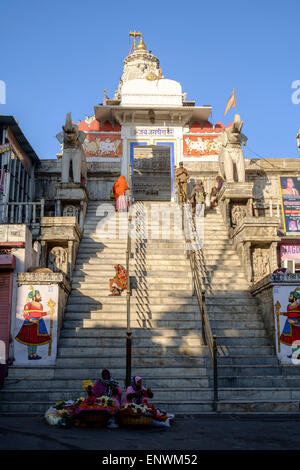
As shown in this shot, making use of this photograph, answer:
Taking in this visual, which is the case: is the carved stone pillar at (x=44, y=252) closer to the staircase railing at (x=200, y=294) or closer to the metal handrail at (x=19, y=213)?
the metal handrail at (x=19, y=213)

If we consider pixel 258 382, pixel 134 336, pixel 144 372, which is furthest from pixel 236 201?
pixel 144 372

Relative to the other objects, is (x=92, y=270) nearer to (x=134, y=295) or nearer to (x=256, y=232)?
(x=134, y=295)

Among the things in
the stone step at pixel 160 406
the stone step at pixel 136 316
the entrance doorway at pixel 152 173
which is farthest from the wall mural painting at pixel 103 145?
the stone step at pixel 160 406

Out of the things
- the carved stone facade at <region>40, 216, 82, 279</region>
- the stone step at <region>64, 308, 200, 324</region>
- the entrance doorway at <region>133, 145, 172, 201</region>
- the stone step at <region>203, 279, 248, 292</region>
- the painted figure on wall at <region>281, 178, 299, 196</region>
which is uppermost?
the entrance doorway at <region>133, 145, 172, 201</region>

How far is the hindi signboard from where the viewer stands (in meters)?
17.8

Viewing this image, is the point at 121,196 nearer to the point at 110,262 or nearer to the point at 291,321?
the point at 110,262

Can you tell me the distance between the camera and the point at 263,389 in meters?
9.03

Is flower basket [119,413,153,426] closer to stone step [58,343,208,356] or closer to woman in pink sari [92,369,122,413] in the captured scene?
woman in pink sari [92,369,122,413]

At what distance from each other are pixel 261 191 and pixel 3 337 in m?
13.3

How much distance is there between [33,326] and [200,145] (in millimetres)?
13601

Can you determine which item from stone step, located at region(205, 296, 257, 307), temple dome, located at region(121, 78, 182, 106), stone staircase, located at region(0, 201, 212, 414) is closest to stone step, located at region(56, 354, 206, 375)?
stone staircase, located at region(0, 201, 212, 414)

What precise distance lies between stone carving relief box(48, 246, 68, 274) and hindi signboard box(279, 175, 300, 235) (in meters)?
8.55

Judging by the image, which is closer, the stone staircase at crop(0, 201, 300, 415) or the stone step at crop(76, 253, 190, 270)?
the stone staircase at crop(0, 201, 300, 415)

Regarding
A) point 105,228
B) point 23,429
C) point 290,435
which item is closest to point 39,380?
point 23,429
